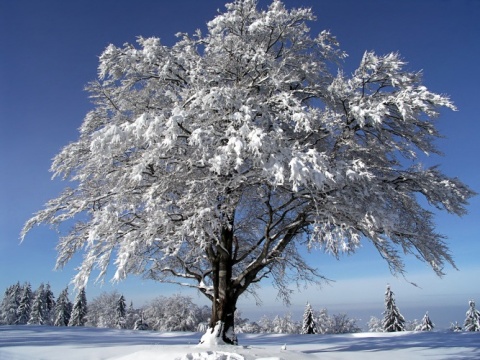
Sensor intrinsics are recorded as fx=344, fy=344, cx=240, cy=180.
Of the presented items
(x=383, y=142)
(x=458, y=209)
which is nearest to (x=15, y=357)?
(x=383, y=142)

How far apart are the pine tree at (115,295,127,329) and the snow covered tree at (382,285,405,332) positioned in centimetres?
4084

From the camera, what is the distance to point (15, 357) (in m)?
7.02

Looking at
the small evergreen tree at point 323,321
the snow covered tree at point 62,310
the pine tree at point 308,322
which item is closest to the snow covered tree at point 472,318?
the pine tree at point 308,322

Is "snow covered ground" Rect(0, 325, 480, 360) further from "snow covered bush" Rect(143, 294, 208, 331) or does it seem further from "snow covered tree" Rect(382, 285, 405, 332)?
"snow covered bush" Rect(143, 294, 208, 331)

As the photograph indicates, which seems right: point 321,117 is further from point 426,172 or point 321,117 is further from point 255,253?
point 255,253

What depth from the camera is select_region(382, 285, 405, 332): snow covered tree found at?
138 ft

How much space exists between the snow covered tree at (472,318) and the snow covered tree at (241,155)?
41.9 meters

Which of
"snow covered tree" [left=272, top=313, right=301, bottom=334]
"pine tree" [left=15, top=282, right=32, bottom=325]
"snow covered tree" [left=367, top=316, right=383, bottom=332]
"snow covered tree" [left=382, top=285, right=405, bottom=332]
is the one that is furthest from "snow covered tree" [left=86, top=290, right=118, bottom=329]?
"snow covered tree" [left=367, top=316, right=383, bottom=332]

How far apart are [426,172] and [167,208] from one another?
19.7ft

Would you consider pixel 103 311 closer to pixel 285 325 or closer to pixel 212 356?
pixel 285 325

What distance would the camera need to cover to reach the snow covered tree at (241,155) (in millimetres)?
6730

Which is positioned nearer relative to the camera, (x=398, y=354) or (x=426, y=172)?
(x=426, y=172)

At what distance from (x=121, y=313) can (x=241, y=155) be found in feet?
201

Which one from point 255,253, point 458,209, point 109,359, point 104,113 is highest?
point 104,113
